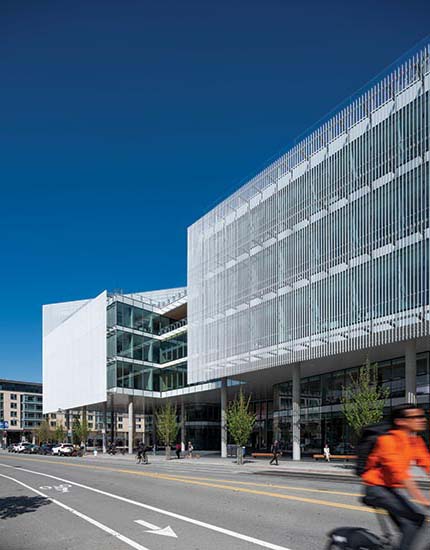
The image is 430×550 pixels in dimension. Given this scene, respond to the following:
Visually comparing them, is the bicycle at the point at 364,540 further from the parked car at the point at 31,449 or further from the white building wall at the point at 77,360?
the parked car at the point at 31,449

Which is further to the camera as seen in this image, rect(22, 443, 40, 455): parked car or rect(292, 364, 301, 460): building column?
rect(22, 443, 40, 455): parked car

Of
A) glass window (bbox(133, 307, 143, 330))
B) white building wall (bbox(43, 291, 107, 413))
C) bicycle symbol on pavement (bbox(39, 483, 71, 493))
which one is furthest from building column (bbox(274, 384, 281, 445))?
bicycle symbol on pavement (bbox(39, 483, 71, 493))

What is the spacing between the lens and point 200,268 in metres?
57.5

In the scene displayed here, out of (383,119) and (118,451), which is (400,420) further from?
(118,451)

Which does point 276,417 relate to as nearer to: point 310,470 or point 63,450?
point 310,470

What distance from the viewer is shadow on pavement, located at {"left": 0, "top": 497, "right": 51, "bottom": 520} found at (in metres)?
14.6

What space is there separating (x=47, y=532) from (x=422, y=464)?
764cm

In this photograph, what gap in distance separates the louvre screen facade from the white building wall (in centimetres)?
2196

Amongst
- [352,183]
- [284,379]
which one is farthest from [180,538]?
[284,379]

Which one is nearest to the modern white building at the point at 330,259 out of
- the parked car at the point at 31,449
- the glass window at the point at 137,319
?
the glass window at the point at 137,319

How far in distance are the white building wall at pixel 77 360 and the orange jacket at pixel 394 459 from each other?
2592 inches

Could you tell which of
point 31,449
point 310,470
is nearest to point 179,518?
point 310,470

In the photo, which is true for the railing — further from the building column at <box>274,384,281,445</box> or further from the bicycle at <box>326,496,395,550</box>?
the bicycle at <box>326,496,395,550</box>

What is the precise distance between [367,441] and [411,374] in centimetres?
2888
